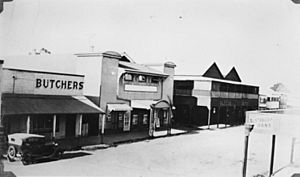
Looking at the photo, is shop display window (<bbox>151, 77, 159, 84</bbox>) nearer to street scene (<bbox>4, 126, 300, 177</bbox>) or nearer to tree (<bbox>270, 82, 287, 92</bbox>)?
street scene (<bbox>4, 126, 300, 177</bbox>)

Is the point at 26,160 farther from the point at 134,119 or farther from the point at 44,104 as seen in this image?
the point at 134,119

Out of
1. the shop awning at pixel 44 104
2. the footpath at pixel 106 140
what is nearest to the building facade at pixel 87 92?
the shop awning at pixel 44 104

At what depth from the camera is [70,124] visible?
7770mm

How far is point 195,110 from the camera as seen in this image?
36.6ft

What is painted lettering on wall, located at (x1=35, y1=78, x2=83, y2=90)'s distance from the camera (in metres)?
7.17

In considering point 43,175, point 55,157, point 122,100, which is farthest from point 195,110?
point 43,175

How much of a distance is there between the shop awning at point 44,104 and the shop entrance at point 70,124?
32 cm

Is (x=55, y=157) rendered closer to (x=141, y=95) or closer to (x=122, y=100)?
(x=122, y=100)

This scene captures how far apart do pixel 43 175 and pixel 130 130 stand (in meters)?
5.22

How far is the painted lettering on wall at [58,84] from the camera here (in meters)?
7.17

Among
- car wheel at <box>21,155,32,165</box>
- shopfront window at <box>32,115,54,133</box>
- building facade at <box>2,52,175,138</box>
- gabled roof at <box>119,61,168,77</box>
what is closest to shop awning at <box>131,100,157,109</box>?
building facade at <box>2,52,175,138</box>

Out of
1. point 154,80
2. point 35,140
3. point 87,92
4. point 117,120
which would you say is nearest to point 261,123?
point 35,140

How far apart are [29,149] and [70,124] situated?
219 cm

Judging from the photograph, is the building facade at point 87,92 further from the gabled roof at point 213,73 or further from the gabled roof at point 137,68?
the gabled roof at point 213,73
